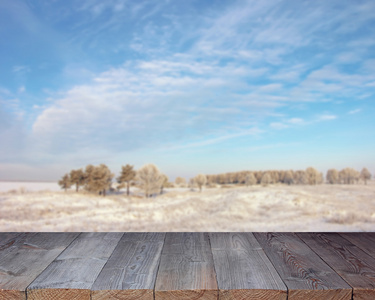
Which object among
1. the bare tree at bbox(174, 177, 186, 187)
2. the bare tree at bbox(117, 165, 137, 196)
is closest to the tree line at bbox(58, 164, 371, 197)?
the bare tree at bbox(117, 165, 137, 196)

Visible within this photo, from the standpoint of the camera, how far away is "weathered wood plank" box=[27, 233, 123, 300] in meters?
0.90

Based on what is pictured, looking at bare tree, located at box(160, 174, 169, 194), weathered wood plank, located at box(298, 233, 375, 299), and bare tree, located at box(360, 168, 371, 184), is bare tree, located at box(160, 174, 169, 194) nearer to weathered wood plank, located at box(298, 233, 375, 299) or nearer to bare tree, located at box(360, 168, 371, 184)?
bare tree, located at box(360, 168, 371, 184)

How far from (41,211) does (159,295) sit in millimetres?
14088

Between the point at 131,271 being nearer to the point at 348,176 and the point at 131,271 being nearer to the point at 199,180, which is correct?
the point at 348,176

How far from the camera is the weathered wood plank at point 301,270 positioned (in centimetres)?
89

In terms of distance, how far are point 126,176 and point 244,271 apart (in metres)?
23.5

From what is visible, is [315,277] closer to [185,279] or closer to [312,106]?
[185,279]

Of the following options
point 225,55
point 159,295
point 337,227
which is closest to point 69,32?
point 225,55

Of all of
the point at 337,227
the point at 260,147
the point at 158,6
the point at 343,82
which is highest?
the point at 158,6

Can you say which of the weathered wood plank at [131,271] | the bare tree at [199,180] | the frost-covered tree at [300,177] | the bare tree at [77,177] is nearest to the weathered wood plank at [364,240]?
the weathered wood plank at [131,271]

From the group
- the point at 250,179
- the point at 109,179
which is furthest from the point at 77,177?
the point at 250,179

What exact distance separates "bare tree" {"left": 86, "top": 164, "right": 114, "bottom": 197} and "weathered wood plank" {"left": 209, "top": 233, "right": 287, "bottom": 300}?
2122cm

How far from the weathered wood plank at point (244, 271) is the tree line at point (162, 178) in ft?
69.8

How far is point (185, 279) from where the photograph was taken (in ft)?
3.12
